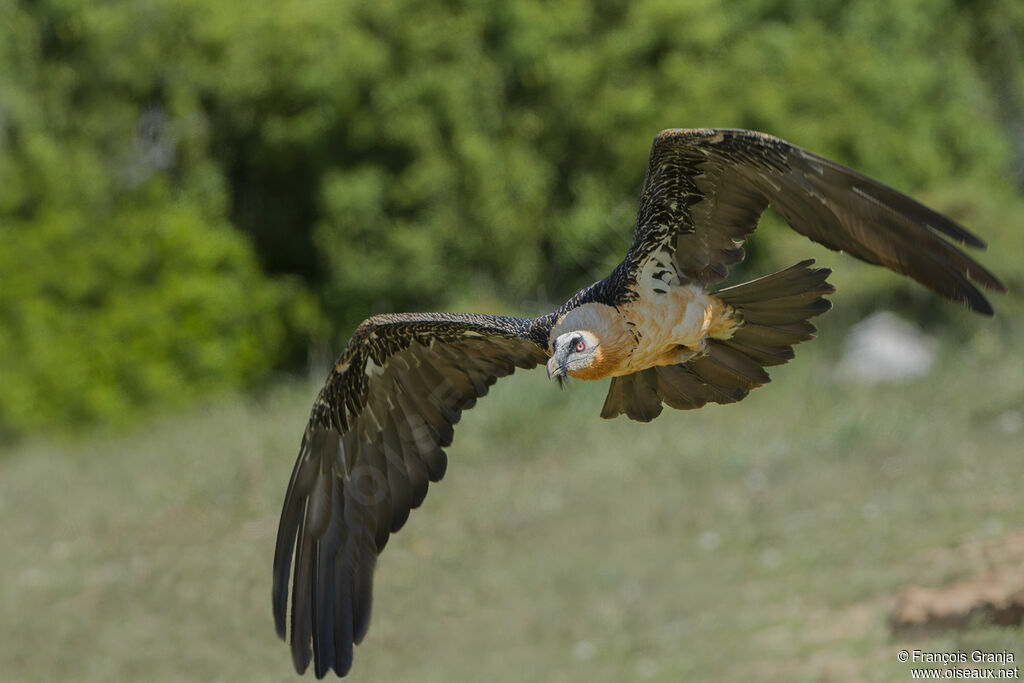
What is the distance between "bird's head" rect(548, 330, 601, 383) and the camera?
4590 mm

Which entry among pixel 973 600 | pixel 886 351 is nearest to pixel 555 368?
pixel 973 600

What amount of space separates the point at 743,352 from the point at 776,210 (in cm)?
60

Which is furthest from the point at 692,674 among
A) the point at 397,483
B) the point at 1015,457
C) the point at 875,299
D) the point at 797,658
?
the point at 875,299

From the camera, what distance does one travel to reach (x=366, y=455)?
5.77m

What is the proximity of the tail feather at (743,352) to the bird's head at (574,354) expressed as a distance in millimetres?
690

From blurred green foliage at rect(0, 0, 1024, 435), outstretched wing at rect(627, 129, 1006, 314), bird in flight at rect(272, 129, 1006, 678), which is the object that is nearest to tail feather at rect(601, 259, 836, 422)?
bird in flight at rect(272, 129, 1006, 678)

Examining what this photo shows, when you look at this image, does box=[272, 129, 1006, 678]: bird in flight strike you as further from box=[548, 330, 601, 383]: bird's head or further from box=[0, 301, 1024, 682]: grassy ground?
box=[0, 301, 1024, 682]: grassy ground

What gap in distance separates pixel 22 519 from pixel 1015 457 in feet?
33.3

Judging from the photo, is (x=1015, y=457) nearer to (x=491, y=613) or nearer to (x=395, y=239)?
(x=491, y=613)

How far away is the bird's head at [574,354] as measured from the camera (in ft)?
15.1

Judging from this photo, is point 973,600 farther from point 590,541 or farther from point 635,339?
point 590,541

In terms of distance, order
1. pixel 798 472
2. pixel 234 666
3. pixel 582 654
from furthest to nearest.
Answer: pixel 798 472, pixel 234 666, pixel 582 654

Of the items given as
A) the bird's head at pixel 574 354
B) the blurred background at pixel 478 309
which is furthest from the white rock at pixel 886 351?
the bird's head at pixel 574 354

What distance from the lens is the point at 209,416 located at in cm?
1664
